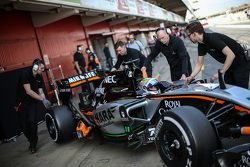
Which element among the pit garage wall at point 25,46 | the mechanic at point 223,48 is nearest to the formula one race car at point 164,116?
the mechanic at point 223,48

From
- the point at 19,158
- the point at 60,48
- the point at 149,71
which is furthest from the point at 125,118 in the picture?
the point at 60,48

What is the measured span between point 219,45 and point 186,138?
1572 millimetres

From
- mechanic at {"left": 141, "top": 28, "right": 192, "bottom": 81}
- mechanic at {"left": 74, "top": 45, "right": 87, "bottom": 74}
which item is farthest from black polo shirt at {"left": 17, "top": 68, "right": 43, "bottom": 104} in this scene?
mechanic at {"left": 74, "top": 45, "right": 87, "bottom": 74}

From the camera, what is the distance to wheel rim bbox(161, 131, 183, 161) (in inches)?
120

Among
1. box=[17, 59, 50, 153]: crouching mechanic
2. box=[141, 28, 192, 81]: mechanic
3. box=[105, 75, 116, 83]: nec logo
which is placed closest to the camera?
box=[105, 75, 116, 83]: nec logo

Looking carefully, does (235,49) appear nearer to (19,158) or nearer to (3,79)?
(19,158)

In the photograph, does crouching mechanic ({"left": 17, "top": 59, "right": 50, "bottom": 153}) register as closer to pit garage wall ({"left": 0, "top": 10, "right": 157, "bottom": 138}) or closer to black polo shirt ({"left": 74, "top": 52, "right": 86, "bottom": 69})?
pit garage wall ({"left": 0, "top": 10, "right": 157, "bottom": 138})

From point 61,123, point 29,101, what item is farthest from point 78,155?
point 29,101

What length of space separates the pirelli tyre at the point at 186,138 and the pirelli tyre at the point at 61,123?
8.33 ft

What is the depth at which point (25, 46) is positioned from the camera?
992cm

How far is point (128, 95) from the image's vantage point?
4648mm

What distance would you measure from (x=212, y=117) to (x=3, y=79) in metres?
5.66

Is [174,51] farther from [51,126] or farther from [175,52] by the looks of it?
[51,126]

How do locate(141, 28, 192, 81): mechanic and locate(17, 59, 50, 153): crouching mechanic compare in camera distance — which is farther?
locate(17, 59, 50, 153): crouching mechanic
